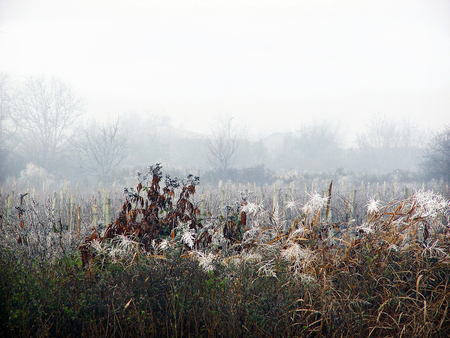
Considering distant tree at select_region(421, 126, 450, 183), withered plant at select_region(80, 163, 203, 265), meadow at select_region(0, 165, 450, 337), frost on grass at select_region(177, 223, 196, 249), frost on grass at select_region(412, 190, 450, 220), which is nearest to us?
meadow at select_region(0, 165, 450, 337)

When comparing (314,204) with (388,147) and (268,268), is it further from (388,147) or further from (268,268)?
(388,147)

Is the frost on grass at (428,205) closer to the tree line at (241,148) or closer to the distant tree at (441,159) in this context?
the distant tree at (441,159)

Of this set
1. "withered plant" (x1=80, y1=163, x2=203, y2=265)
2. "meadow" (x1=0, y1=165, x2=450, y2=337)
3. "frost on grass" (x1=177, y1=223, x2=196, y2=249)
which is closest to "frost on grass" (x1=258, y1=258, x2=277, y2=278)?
"meadow" (x1=0, y1=165, x2=450, y2=337)

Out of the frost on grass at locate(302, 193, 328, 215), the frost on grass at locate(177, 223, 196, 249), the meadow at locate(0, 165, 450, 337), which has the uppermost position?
the frost on grass at locate(302, 193, 328, 215)

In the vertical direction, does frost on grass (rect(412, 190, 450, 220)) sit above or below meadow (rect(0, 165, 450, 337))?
above

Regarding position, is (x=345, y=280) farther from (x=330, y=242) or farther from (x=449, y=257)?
(x=449, y=257)

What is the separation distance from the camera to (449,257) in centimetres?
316

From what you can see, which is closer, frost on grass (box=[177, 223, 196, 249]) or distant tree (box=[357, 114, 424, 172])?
frost on grass (box=[177, 223, 196, 249])

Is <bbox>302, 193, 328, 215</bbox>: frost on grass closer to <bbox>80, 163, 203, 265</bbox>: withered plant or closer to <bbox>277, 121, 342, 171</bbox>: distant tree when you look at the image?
<bbox>80, 163, 203, 265</bbox>: withered plant

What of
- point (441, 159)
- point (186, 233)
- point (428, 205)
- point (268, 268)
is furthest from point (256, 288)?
point (441, 159)

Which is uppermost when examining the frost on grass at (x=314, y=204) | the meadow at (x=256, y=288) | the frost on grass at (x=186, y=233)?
Answer: the frost on grass at (x=314, y=204)

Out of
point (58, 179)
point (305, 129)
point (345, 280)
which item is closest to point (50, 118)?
point (58, 179)

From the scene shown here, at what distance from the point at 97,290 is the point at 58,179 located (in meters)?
29.4

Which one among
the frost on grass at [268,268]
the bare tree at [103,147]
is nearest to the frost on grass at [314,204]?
the frost on grass at [268,268]
